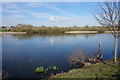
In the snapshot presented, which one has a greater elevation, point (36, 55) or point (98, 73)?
point (98, 73)

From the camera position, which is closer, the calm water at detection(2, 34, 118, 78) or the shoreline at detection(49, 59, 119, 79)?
the shoreline at detection(49, 59, 119, 79)

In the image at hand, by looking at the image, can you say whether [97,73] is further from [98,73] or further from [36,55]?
[36,55]

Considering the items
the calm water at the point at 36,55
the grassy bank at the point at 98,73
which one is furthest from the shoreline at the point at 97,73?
the calm water at the point at 36,55

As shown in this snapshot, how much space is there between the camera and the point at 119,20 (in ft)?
19.5

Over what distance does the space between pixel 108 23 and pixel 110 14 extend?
57cm

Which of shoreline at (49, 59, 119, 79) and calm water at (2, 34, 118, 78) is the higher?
shoreline at (49, 59, 119, 79)

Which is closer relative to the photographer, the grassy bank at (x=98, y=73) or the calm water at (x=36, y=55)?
the grassy bank at (x=98, y=73)

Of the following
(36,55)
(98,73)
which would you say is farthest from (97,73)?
(36,55)

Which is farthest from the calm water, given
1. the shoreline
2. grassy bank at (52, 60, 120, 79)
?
grassy bank at (52, 60, 120, 79)

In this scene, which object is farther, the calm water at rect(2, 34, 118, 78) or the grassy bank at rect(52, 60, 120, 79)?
the calm water at rect(2, 34, 118, 78)

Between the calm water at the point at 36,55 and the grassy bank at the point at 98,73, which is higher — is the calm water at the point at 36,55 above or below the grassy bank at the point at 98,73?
below

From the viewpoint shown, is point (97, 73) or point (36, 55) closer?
point (97, 73)

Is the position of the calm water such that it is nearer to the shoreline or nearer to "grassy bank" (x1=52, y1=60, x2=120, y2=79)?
the shoreline

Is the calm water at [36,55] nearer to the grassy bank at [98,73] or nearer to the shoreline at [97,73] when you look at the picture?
the shoreline at [97,73]
